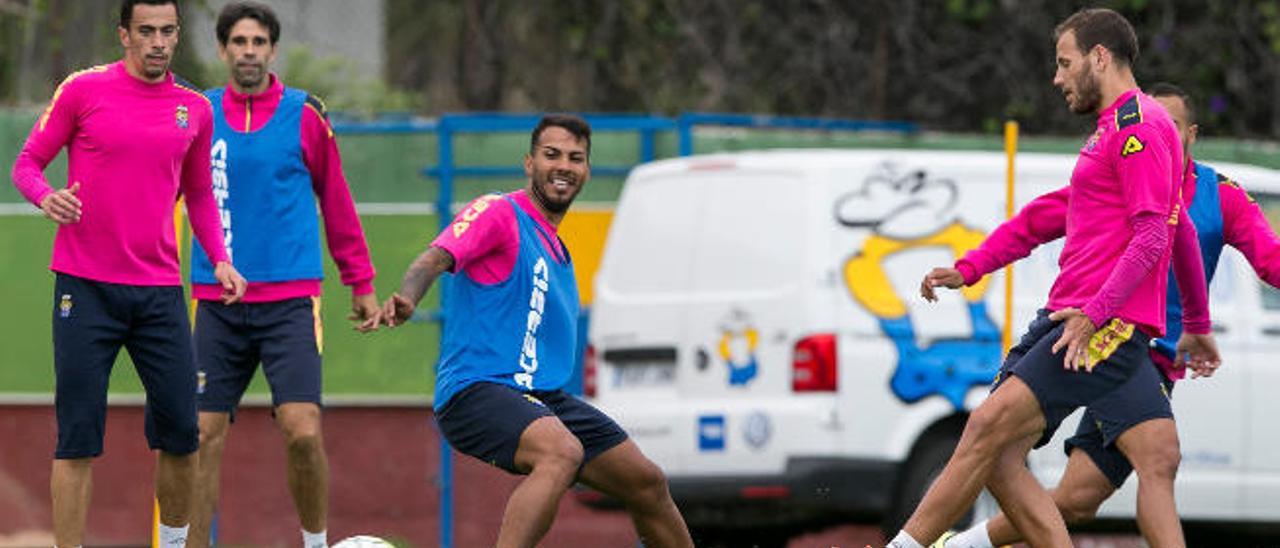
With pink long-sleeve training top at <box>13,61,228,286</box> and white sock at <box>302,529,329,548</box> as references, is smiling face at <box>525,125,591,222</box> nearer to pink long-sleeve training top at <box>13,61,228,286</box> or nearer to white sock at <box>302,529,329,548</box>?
pink long-sleeve training top at <box>13,61,228,286</box>

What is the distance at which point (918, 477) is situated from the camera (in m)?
13.2

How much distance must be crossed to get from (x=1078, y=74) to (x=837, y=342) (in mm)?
3760

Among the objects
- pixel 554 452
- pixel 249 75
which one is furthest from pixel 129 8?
pixel 554 452

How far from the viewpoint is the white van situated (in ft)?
42.9

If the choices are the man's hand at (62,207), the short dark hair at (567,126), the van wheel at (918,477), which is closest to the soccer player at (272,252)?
the man's hand at (62,207)

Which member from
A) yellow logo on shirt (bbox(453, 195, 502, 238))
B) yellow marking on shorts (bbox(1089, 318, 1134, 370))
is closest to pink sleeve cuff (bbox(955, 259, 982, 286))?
A: yellow marking on shorts (bbox(1089, 318, 1134, 370))

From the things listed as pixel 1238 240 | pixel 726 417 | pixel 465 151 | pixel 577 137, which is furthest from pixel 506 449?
pixel 465 151

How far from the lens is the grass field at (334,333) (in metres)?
15.8

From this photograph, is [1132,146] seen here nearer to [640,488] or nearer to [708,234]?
[640,488]

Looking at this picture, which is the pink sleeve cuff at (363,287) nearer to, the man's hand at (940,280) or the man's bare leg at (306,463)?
the man's bare leg at (306,463)

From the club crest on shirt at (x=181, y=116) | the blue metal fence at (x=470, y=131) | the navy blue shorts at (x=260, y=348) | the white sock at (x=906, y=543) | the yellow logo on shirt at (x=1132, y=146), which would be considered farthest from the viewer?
the blue metal fence at (x=470, y=131)

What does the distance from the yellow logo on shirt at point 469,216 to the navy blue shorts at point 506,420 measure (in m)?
0.49

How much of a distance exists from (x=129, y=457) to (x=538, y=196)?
22.3ft

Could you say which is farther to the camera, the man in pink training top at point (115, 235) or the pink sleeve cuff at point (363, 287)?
the pink sleeve cuff at point (363, 287)
